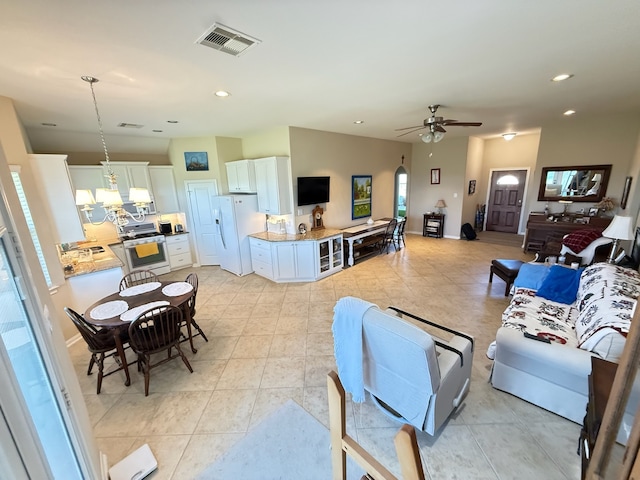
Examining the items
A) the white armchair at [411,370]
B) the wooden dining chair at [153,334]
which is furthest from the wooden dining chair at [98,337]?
the white armchair at [411,370]

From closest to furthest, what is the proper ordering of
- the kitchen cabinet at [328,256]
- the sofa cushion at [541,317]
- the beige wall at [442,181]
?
the sofa cushion at [541,317]
the kitchen cabinet at [328,256]
the beige wall at [442,181]

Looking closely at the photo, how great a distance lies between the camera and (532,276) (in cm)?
327

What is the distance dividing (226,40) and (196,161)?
4.15 m

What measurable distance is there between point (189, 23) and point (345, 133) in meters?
4.42

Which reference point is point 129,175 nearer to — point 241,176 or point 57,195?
point 57,195

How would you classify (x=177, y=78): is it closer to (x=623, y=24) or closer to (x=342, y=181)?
(x=623, y=24)

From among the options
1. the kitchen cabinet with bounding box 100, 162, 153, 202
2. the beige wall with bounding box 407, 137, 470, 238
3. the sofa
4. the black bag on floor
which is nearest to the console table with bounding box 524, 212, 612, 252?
the black bag on floor

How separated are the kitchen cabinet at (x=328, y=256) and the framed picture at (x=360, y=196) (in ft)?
4.66

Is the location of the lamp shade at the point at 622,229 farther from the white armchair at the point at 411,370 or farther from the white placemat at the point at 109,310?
the white placemat at the point at 109,310

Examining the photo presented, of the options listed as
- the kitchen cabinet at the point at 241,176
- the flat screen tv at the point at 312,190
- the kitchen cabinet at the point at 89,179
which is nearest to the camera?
the kitchen cabinet at the point at 89,179

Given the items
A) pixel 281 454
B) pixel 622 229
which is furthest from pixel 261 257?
pixel 622 229

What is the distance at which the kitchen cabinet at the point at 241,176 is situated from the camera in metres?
5.08

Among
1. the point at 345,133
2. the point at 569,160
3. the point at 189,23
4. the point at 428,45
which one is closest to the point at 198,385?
the point at 189,23

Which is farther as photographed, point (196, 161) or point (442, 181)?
point (442, 181)
